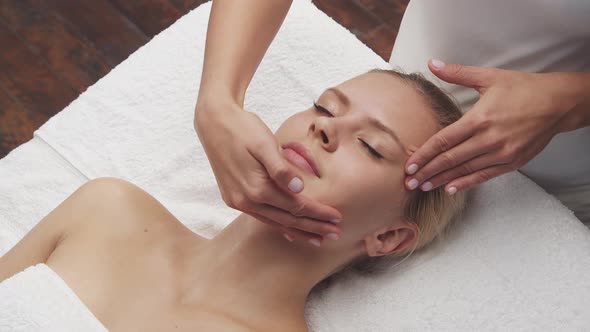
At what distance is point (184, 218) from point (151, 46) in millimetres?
465

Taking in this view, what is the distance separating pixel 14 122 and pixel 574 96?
5.28 feet

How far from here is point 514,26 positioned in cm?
128

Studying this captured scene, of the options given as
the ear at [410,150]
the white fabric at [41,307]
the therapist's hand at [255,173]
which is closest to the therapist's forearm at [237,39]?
the therapist's hand at [255,173]

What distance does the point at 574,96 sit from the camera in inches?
46.3

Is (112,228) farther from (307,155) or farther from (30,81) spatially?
(30,81)

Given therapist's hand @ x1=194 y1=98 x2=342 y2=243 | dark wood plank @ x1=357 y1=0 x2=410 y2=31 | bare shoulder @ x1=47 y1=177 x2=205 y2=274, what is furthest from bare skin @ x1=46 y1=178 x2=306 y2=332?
dark wood plank @ x1=357 y1=0 x2=410 y2=31

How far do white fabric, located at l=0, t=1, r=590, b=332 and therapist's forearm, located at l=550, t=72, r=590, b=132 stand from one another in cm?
28

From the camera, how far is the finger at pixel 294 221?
106 centimetres

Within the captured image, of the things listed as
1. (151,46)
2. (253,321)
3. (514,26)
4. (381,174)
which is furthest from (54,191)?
(514,26)

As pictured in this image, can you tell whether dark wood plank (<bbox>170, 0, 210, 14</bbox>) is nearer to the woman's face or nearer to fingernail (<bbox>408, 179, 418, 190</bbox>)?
the woman's face

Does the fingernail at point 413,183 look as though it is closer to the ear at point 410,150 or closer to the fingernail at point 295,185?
the ear at point 410,150

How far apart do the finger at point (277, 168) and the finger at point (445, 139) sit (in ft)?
0.83

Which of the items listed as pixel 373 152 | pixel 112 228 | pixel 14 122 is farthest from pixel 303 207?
pixel 14 122

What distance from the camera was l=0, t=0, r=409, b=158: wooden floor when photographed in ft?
6.95
